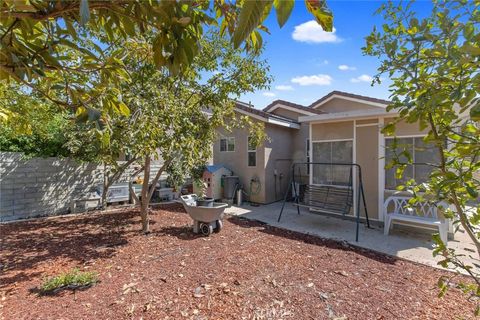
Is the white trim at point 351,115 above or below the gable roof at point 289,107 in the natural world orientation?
below

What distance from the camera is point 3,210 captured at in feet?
21.5

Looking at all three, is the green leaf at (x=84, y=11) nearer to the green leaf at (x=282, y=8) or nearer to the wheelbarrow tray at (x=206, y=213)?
the green leaf at (x=282, y=8)

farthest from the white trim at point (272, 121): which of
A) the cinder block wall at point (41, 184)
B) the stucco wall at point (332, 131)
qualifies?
the cinder block wall at point (41, 184)

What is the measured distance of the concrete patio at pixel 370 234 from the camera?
16.3 feet

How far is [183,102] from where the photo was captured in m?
5.23

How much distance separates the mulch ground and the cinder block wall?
4.29 ft

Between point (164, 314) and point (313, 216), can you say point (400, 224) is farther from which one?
point (164, 314)

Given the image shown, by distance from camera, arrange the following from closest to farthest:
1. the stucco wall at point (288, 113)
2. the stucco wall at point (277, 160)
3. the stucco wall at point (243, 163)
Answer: the stucco wall at point (243, 163) → the stucco wall at point (277, 160) → the stucco wall at point (288, 113)

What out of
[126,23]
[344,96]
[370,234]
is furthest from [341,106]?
[126,23]

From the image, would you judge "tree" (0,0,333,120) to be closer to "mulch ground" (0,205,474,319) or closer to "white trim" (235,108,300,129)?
"mulch ground" (0,205,474,319)

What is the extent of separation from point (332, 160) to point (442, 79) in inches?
271

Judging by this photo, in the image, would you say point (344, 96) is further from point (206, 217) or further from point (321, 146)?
point (206, 217)

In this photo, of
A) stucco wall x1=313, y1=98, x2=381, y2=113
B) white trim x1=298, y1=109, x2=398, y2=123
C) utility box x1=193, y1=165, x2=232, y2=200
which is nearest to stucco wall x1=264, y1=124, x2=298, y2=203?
utility box x1=193, y1=165, x2=232, y2=200

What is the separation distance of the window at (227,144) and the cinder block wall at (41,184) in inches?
190
